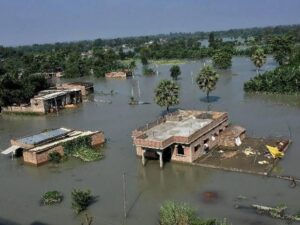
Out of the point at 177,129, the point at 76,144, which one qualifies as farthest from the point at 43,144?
the point at 177,129

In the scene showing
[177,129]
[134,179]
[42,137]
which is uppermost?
[177,129]

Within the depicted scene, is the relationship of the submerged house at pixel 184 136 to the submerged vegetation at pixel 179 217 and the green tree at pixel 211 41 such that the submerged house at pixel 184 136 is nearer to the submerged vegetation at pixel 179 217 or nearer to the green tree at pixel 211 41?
the submerged vegetation at pixel 179 217

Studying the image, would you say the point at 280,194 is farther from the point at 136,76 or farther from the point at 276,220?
the point at 136,76

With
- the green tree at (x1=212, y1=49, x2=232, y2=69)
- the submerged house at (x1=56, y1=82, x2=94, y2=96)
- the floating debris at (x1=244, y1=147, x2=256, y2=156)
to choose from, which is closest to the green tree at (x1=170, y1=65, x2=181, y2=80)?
the green tree at (x1=212, y1=49, x2=232, y2=69)

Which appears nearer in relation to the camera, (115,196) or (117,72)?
(115,196)

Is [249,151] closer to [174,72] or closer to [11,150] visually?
[11,150]

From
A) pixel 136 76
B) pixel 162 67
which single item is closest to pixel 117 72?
pixel 136 76

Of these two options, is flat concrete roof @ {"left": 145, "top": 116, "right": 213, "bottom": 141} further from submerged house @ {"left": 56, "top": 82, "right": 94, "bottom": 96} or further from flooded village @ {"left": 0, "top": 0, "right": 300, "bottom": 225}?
submerged house @ {"left": 56, "top": 82, "right": 94, "bottom": 96}
